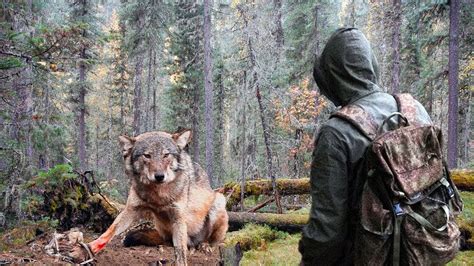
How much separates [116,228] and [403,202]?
295cm

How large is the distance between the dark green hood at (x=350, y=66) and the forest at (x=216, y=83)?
49cm

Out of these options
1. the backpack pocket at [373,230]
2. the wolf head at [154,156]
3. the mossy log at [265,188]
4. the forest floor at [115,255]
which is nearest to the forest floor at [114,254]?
the forest floor at [115,255]

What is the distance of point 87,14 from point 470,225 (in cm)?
2244

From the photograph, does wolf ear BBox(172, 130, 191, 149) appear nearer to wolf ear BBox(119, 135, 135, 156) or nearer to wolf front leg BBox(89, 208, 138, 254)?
wolf ear BBox(119, 135, 135, 156)

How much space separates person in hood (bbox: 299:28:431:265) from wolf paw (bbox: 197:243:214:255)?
2.30 meters

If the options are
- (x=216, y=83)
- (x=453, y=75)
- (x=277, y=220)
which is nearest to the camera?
(x=277, y=220)

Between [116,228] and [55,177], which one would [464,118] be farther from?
[116,228]

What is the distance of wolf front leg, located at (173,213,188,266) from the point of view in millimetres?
3998

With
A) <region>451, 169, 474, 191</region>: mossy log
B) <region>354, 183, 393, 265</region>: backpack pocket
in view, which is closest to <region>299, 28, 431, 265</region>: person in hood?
<region>354, 183, 393, 265</region>: backpack pocket

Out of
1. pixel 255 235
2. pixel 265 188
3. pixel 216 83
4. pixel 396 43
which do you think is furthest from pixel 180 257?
pixel 216 83

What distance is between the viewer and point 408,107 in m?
2.74

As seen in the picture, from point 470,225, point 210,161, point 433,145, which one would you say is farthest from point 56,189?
point 210,161

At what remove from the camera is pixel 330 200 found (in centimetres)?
253

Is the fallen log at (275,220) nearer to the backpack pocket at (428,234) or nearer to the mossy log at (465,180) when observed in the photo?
the mossy log at (465,180)
